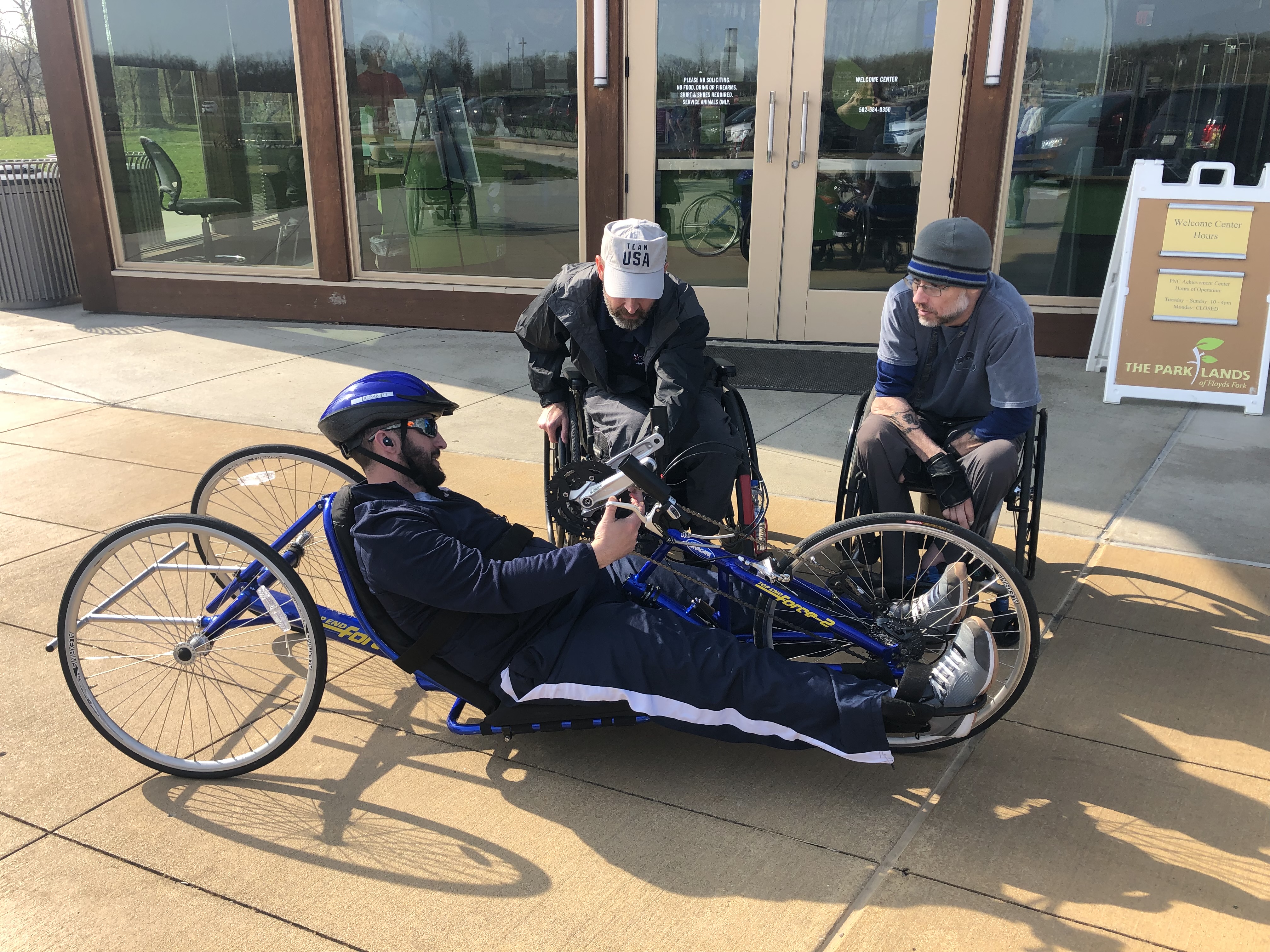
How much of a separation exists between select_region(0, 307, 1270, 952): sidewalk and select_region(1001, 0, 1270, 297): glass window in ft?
10.9

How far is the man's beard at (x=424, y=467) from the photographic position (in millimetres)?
2799

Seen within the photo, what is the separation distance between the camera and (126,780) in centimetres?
284

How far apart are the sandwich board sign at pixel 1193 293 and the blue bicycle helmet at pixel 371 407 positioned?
471cm

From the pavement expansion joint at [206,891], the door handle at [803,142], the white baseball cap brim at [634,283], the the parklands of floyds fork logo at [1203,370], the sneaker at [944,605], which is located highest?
the door handle at [803,142]

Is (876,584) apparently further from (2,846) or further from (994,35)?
(994,35)

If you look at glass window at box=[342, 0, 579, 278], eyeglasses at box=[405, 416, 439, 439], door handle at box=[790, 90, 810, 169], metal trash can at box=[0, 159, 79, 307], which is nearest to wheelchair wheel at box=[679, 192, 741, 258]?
door handle at box=[790, 90, 810, 169]

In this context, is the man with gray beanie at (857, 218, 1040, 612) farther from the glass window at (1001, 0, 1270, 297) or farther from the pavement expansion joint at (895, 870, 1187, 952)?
the glass window at (1001, 0, 1270, 297)

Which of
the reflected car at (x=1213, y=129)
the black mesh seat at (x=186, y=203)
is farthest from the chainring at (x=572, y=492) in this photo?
the black mesh seat at (x=186, y=203)

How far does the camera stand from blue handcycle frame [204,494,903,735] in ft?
9.30

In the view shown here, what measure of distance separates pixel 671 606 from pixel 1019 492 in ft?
4.71

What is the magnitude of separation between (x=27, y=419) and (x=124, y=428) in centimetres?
68

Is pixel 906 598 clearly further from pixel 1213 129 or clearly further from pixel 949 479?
pixel 1213 129

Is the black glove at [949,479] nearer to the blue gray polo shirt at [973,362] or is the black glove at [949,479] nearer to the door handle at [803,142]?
the blue gray polo shirt at [973,362]

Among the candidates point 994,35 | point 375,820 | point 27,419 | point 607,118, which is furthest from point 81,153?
point 375,820
